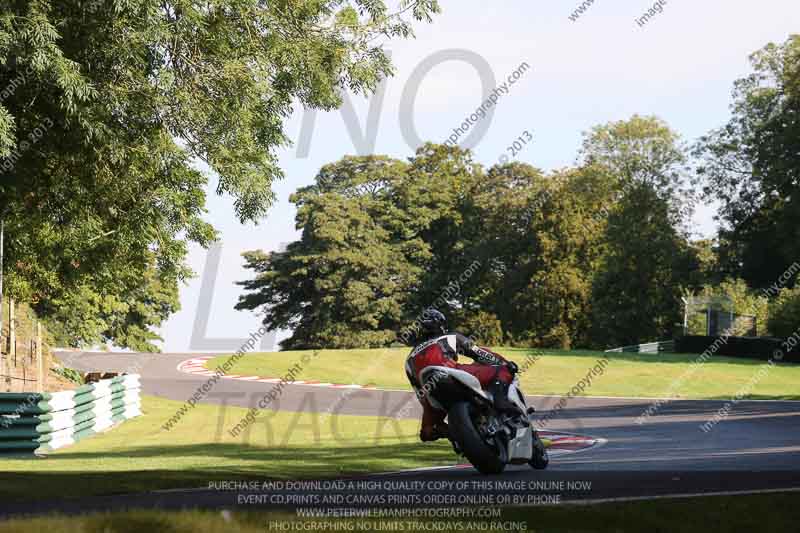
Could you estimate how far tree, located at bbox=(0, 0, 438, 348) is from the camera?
45.5ft

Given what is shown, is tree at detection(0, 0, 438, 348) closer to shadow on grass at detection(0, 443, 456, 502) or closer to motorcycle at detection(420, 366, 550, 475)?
shadow on grass at detection(0, 443, 456, 502)

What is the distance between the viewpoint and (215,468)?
14.1m

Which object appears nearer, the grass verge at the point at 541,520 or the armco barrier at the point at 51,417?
the grass verge at the point at 541,520

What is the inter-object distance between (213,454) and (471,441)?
330 inches

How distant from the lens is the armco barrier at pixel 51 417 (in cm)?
1927

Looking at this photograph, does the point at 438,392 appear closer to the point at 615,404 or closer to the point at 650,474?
the point at 650,474

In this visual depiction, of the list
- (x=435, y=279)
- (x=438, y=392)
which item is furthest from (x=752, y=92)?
(x=438, y=392)

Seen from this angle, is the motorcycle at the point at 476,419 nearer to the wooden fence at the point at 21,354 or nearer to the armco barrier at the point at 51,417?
the armco barrier at the point at 51,417

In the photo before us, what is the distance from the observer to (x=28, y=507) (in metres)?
8.54

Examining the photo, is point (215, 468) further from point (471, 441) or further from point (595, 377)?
point (595, 377)

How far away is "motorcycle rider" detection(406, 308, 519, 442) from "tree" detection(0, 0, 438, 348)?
18.3ft

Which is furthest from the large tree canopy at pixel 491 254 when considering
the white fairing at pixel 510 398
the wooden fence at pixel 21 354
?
the white fairing at pixel 510 398

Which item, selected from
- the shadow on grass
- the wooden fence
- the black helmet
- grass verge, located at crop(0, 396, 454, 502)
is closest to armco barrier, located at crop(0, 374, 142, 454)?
grass verge, located at crop(0, 396, 454, 502)

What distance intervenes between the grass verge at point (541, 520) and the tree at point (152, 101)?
772 cm
